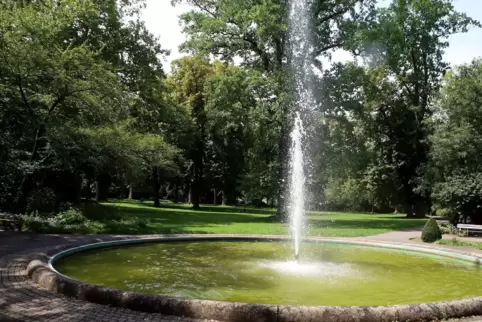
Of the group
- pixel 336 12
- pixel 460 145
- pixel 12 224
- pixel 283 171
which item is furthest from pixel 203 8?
pixel 12 224

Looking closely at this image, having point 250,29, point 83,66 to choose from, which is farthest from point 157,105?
point 83,66

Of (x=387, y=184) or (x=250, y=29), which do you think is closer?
(x=250, y=29)

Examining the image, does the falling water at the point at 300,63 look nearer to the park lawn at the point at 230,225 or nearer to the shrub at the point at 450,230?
the park lawn at the point at 230,225

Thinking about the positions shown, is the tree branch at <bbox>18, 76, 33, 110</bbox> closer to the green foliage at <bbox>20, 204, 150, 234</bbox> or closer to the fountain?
the green foliage at <bbox>20, 204, 150, 234</bbox>

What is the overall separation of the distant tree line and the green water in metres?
7.33

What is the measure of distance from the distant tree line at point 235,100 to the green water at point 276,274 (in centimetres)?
733

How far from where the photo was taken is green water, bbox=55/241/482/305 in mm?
8125

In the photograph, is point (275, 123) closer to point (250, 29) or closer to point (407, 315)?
point (250, 29)

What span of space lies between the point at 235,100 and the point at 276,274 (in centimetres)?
2277

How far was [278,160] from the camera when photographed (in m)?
31.4

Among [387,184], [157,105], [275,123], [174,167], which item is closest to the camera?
[275,123]

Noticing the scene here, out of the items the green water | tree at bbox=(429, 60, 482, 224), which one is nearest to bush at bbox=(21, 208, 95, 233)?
the green water

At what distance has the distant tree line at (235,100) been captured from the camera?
18.6 meters

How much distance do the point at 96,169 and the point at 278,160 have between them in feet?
43.3
